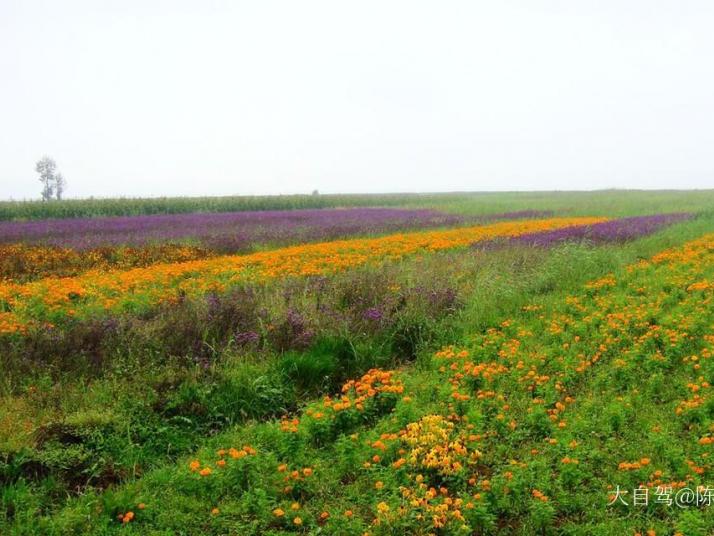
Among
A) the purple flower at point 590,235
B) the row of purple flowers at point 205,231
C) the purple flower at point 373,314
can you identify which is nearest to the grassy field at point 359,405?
the purple flower at point 373,314

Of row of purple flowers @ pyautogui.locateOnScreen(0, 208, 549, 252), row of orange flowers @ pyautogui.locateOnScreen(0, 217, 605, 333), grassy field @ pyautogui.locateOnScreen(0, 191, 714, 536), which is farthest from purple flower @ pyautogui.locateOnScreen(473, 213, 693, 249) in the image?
row of purple flowers @ pyautogui.locateOnScreen(0, 208, 549, 252)

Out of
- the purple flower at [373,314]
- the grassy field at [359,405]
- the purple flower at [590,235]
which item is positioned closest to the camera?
the grassy field at [359,405]

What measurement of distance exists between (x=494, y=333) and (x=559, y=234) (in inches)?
412

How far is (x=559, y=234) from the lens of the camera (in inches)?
668

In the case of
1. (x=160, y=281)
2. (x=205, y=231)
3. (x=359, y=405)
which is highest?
(x=205, y=231)

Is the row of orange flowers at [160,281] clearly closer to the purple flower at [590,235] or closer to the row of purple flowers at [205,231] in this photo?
the purple flower at [590,235]

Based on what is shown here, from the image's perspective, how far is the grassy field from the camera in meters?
4.08

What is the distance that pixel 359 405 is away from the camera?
17.9ft

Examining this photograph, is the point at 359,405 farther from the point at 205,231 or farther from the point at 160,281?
the point at 205,231

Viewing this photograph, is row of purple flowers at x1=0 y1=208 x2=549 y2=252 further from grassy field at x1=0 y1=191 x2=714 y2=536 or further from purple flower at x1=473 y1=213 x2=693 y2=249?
grassy field at x1=0 y1=191 x2=714 y2=536

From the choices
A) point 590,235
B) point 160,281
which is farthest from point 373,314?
point 590,235

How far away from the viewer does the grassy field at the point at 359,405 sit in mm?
4078

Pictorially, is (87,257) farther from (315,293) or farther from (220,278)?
(315,293)

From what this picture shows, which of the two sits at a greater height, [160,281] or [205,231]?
[205,231]
